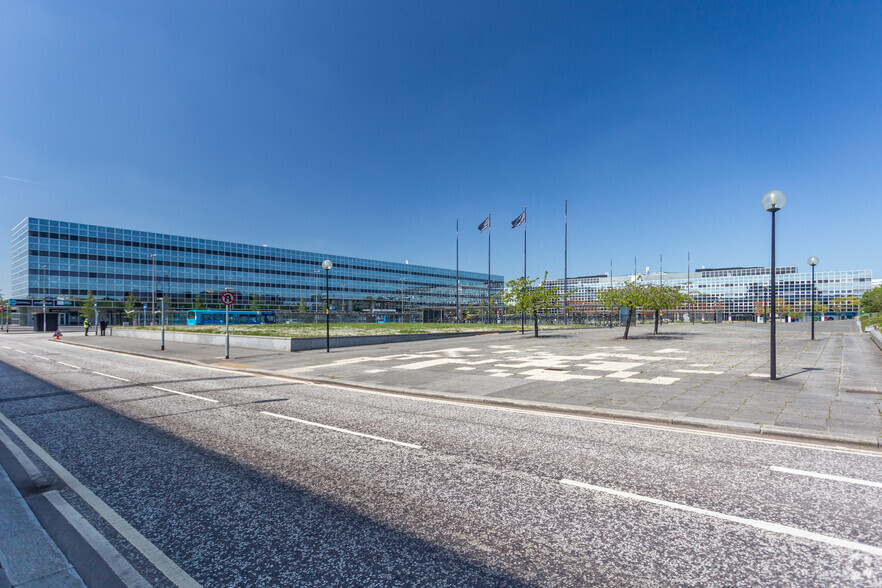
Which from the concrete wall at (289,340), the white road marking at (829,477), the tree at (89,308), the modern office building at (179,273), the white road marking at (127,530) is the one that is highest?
the modern office building at (179,273)

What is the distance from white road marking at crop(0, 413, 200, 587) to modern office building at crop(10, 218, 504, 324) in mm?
74519

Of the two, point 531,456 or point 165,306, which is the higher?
point 165,306

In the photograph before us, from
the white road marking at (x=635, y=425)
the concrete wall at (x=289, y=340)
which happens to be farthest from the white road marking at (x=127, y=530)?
the concrete wall at (x=289, y=340)

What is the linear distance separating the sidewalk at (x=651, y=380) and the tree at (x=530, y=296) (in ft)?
34.6

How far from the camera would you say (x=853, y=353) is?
1897cm

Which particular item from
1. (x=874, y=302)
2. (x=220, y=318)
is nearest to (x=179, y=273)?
(x=220, y=318)

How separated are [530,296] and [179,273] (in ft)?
273

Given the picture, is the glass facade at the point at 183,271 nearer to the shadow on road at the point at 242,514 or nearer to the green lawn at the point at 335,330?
the green lawn at the point at 335,330

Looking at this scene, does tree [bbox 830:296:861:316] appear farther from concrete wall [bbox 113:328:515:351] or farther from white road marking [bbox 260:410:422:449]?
white road marking [bbox 260:410:422:449]

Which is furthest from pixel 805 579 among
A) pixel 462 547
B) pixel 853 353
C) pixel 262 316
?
pixel 262 316

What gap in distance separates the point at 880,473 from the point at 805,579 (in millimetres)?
3521

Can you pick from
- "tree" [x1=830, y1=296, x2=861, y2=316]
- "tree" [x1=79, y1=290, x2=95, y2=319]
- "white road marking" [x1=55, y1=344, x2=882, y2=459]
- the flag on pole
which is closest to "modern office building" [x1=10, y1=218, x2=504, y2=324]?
"tree" [x1=79, y1=290, x2=95, y2=319]

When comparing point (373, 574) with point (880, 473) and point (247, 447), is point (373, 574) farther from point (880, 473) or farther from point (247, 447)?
point (880, 473)

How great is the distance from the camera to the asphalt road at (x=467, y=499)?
333 centimetres
